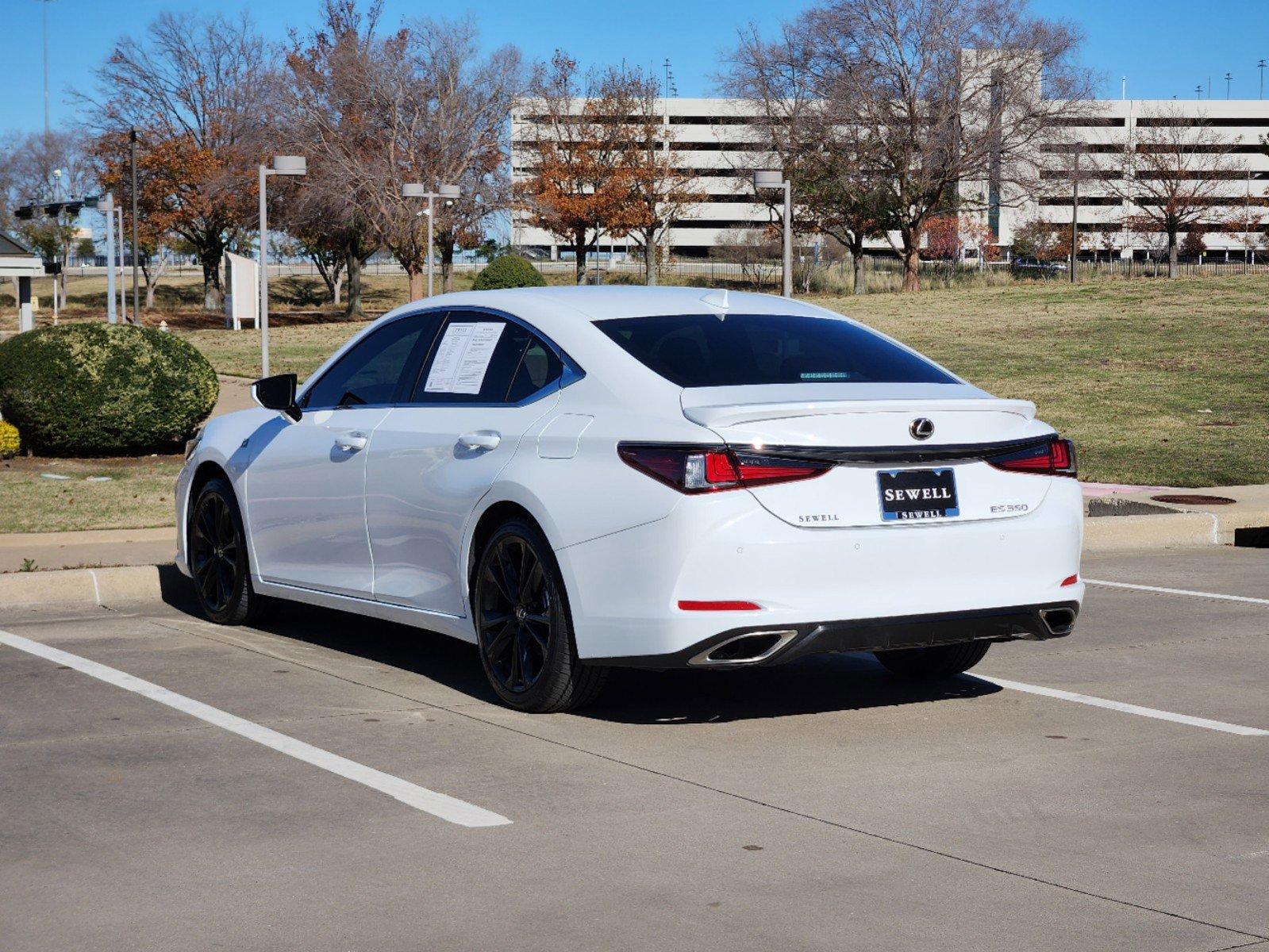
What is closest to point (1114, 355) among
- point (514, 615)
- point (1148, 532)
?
point (1148, 532)

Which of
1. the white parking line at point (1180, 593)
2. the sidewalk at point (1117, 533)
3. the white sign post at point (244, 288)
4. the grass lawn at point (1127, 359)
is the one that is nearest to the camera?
the white parking line at point (1180, 593)

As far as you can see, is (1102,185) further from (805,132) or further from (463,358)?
(463,358)

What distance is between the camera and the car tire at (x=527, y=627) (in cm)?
628

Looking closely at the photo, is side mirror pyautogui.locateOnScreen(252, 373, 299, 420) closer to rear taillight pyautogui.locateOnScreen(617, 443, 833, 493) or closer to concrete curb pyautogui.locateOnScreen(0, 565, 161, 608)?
concrete curb pyautogui.locateOnScreen(0, 565, 161, 608)

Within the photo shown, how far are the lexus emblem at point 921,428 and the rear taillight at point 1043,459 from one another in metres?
0.32

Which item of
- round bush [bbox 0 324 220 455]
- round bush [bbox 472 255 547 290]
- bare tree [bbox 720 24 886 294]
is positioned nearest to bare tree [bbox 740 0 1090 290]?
bare tree [bbox 720 24 886 294]

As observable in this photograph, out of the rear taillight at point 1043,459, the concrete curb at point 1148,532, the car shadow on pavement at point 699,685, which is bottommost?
the car shadow on pavement at point 699,685

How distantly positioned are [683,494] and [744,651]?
0.61 metres

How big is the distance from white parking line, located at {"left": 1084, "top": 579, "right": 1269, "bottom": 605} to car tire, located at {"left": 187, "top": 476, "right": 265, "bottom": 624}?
17.1 feet

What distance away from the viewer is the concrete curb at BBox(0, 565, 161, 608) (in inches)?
368

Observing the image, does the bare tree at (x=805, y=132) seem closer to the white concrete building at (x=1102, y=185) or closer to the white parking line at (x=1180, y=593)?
the white concrete building at (x=1102, y=185)

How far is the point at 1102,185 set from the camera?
9925 cm

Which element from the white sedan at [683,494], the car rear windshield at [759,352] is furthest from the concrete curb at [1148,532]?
the car rear windshield at [759,352]

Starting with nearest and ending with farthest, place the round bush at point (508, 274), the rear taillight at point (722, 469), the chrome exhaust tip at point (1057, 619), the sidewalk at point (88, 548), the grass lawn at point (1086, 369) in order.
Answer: the rear taillight at point (722, 469) < the chrome exhaust tip at point (1057, 619) < the sidewalk at point (88, 548) < the grass lawn at point (1086, 369) < the round bush at point (508, 274)
